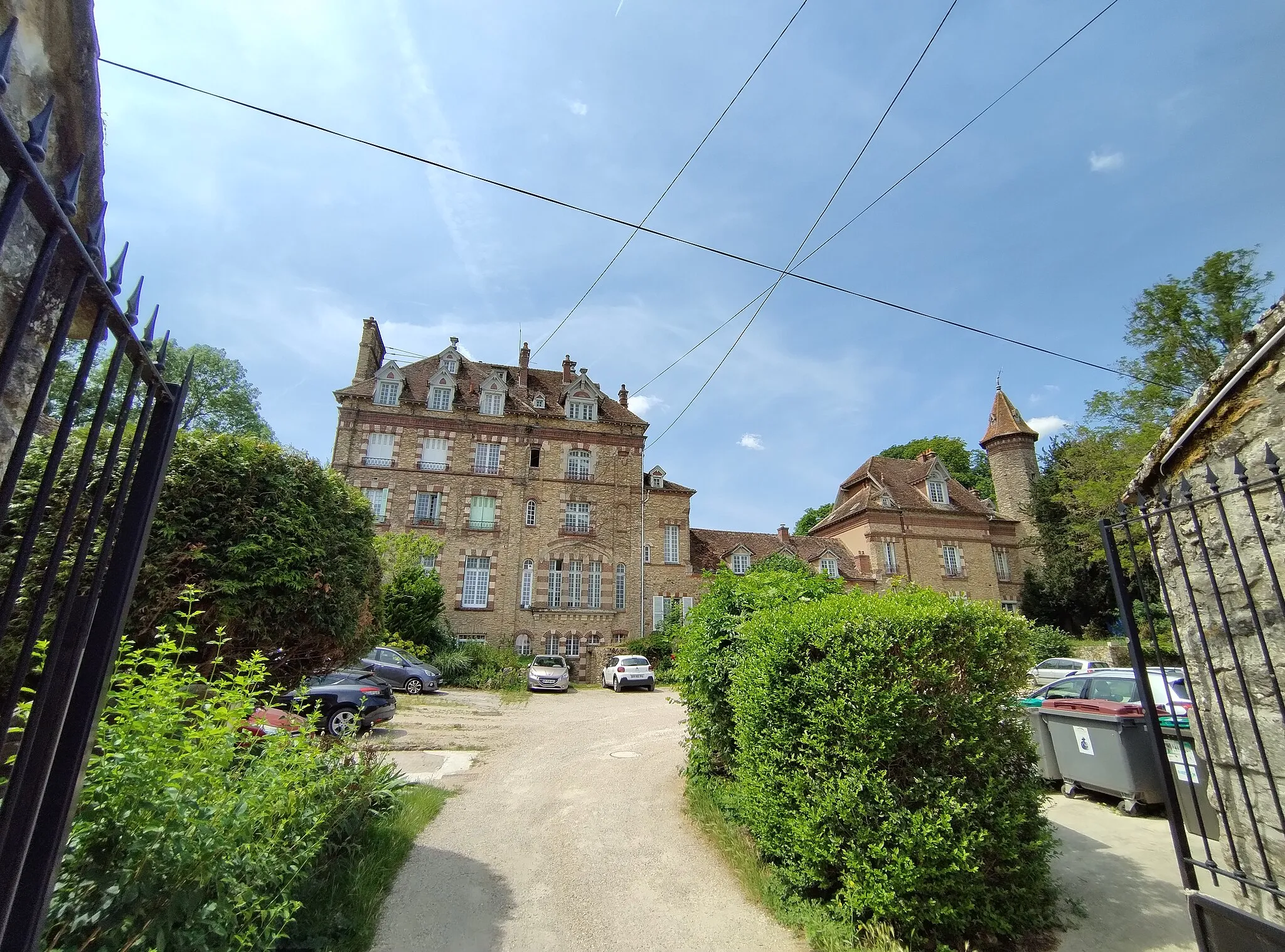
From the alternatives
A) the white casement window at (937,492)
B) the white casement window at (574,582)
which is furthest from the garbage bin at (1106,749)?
the white casement window at (937,492)

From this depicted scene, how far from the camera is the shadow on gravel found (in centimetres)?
435

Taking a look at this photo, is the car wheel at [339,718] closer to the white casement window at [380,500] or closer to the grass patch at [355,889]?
the grass patch at [355,889]

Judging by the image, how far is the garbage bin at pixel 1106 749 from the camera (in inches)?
275

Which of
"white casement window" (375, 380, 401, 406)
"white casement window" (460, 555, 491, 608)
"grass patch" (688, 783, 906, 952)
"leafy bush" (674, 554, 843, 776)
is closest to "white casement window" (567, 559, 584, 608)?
"white casement window" (460, 555, 491, 608)

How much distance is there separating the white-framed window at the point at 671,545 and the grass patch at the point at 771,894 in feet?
75.1

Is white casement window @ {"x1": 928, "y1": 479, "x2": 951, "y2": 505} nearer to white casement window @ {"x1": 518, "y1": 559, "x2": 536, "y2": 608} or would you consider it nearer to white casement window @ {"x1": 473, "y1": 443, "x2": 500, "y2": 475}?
white casement window @ {"x1": 518, "y1": 559, "x2": 536, "y2": 608}

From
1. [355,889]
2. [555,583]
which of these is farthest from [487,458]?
[355,889]

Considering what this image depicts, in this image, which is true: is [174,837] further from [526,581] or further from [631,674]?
[526,581]

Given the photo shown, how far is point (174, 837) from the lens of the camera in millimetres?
2855

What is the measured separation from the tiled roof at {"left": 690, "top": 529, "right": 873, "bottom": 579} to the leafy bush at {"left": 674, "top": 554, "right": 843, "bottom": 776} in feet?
77.0

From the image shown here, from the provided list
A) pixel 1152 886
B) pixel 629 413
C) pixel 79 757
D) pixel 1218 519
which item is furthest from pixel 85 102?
pixel 629 413

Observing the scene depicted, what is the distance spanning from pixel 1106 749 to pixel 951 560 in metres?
28.6

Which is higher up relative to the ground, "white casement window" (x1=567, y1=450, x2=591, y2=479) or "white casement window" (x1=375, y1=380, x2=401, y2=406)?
"white casement window" (x1=375, y1=380, x2=401, y2=406)

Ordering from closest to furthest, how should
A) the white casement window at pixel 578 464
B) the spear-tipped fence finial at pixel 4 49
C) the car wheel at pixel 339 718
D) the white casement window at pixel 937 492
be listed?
1. the spear-tipped fence finial at pixel 4 49
2. the car wheel at pixel 339 718
3. the white casement window at pixel 578 464
4. the white casement window at pixel 937 492
